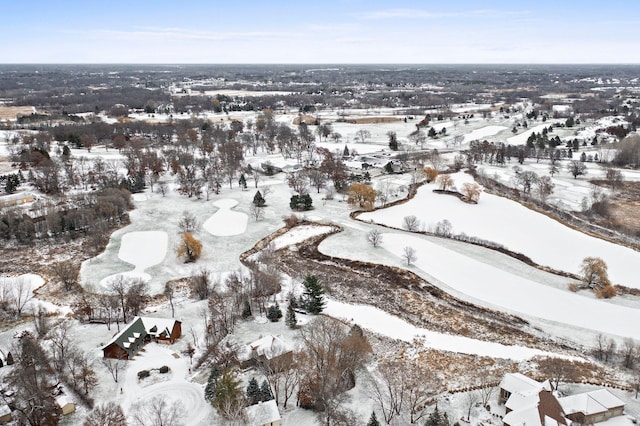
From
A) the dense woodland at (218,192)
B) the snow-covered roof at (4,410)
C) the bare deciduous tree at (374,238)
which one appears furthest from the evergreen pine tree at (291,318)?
the bare deciduous tree at (374,238)

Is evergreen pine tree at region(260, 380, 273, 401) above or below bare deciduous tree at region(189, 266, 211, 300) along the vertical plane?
above

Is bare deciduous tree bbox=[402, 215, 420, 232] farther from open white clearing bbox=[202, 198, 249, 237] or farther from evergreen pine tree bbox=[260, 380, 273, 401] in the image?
evergreen pine tree bbox=[260, 380, 273, 401]

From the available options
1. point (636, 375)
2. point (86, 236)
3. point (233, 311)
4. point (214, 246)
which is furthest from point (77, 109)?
point (636, 375)

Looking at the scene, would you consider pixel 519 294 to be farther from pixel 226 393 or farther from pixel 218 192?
pixel 218 192

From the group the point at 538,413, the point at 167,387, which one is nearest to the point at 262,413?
the point at 167,387

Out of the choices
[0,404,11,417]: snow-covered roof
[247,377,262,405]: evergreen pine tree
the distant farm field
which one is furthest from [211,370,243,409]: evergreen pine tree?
the distant farm field

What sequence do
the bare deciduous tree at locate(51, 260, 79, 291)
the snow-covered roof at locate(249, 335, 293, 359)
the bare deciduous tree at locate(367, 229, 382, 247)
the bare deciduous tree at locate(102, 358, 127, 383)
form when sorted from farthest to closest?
the bare deciduous tree at locate(367, 229, 382, 247)
the bare deciduous tree at locate(51, 260, 79, 291)
the snow-covered roof at locate(249, 335, 293, 359)
the bare deciduous tree at locate(102, 358, 127, 383)

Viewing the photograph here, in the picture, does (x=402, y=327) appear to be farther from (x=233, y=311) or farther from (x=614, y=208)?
(x=614, y=208)

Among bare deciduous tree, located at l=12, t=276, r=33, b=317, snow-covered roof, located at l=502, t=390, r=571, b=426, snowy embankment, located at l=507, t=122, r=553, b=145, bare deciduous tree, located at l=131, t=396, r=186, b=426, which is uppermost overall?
snowy embankment, located at l=507, t=122, r=553, b=145
